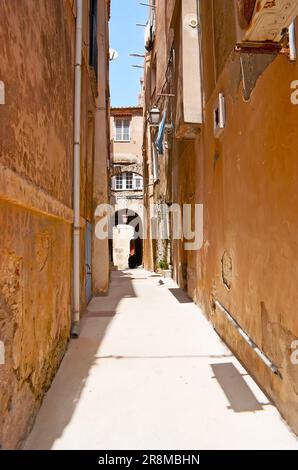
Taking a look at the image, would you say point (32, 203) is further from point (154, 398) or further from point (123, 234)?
point (123, 234)

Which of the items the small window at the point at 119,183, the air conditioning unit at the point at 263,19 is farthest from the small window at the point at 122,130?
the air conditioning unit at the point at 263,19

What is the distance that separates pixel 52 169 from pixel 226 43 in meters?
3.19

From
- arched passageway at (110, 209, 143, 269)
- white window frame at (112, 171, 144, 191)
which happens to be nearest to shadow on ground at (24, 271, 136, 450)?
white window frame at (112, 171, 144, 191)

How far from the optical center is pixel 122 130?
2528cm

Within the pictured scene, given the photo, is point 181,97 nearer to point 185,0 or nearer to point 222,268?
point 185,0

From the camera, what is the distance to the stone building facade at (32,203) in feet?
7.67

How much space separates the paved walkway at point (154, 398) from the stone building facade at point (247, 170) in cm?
26

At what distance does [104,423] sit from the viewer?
2.91 m

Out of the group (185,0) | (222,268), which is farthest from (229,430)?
(185,0)

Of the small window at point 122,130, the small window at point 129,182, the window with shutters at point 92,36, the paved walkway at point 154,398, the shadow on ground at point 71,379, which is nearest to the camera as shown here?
the paved walkway at point 154,398

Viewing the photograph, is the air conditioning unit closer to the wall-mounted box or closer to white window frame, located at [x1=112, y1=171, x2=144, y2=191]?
the wall-mounted box

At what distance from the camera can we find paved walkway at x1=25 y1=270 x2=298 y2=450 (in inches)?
105

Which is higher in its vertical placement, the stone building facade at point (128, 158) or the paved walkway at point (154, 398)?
the stone building facade at point (128, 158)

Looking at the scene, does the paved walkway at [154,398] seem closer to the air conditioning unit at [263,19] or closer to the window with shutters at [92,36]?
the air conditioning unit at [263,19]
